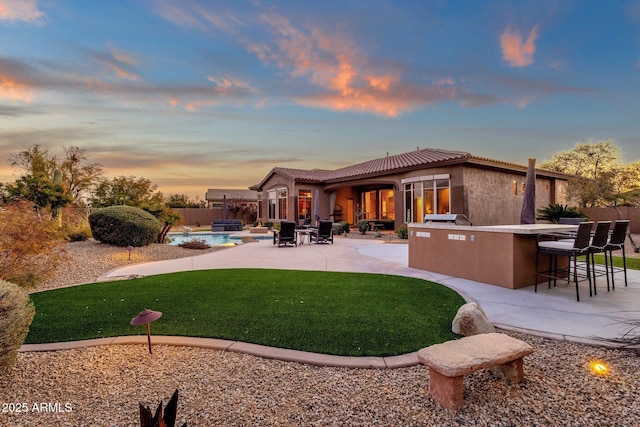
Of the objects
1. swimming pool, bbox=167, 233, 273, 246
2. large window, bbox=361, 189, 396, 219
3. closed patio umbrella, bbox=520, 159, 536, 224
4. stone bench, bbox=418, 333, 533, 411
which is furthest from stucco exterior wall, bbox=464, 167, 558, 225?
stone bench, bbox=418, 333, 533, 411

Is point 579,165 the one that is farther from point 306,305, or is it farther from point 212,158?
point 306,305

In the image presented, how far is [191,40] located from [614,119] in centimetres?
1934

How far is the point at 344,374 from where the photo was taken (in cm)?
282

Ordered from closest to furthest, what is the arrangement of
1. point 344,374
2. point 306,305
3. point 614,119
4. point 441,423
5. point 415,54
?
point 441,423 < point 344,374 < point 306,305 < point 415,54 < point 614,119

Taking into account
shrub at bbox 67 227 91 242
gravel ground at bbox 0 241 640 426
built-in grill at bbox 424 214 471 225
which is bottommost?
gravel ground at bbox 0 241 640 426

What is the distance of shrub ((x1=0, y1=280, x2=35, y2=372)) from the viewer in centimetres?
259

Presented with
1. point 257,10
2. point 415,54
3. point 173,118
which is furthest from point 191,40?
→ point 415,54

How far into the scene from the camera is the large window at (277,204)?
81.7 feet

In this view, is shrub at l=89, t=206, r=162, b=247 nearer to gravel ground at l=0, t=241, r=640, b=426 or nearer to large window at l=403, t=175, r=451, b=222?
gravel ground at l=0, t=241, r=640, b=426

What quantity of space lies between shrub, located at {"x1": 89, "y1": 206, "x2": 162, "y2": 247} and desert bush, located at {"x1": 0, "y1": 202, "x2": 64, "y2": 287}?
3.80m

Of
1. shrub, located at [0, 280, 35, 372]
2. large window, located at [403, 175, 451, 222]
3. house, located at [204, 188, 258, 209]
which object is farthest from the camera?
house, located at [204, 188, 258, 209]

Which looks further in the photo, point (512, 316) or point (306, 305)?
point (306, 305)

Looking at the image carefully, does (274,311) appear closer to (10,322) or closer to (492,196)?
(10,322)

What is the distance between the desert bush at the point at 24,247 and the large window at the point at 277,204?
1829 centimetres
